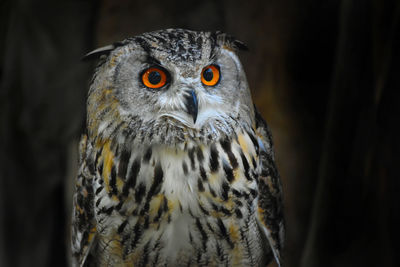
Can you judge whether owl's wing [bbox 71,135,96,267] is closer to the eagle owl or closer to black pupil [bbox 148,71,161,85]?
the eagle owl

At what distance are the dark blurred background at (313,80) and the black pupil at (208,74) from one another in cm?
40

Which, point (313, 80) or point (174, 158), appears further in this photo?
point (313, 80)

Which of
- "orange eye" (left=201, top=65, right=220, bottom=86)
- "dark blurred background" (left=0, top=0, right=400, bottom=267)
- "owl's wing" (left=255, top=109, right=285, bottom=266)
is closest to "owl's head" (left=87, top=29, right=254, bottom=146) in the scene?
"orange eye" (left=201, top=65, right=220, bottom=86)

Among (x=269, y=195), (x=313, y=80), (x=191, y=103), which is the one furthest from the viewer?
(x=313, y=80)

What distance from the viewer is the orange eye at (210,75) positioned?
0.83m

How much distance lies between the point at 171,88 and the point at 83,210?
45 centimetres

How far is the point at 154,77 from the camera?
2.71 feet

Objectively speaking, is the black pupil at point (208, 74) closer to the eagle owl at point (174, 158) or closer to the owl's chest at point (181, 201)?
the eagle owl at point (174, 158)

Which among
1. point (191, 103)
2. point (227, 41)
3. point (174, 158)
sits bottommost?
point (174, 158)

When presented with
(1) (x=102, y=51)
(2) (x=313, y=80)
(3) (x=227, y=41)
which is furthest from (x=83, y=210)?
(2) (x=313, y=80)

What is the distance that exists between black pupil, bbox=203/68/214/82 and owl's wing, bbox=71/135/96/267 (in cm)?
34

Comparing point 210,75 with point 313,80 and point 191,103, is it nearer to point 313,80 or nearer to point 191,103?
point 191,103

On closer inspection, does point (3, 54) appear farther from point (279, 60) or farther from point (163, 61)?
point (163, 61)

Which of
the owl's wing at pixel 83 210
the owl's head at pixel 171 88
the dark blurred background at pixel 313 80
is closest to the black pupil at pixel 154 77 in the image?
the owl's head at pixel 171 88
